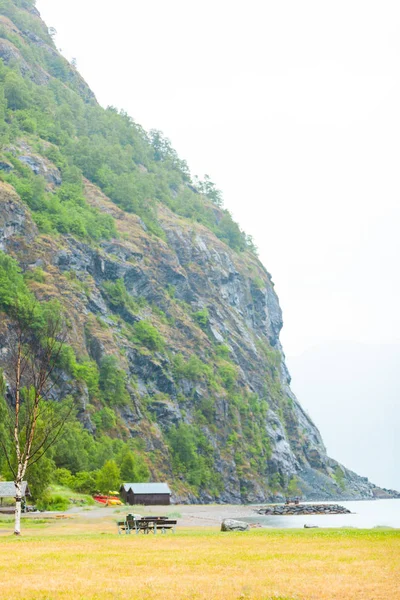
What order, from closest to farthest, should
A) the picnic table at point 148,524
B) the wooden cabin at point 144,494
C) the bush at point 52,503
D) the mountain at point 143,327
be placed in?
the picnic table at point 148,524 → the bush at point 52,503 → the wooden cabin at point 144,494 → the mountain at point 143,327

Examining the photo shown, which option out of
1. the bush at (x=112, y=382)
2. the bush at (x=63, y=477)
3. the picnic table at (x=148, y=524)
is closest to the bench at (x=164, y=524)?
the picnic table at (x=148, y=524)

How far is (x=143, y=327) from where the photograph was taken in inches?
5413

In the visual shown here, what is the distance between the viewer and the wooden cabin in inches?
3639

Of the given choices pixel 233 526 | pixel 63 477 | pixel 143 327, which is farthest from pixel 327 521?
pixel 143 327

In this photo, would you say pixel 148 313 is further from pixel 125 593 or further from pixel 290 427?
pixel 125 593

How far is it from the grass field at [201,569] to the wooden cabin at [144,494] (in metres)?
63.2

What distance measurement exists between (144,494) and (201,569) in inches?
2992

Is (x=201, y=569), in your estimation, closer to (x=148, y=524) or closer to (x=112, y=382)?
(x=148, y=524)

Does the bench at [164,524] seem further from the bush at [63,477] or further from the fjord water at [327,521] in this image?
the bush at [63,477]

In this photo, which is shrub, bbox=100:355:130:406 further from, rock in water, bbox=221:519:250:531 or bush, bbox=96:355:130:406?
rock in water, bbox=221:519:250:531

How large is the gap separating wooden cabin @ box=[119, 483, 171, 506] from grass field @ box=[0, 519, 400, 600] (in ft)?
207

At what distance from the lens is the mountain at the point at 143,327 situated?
117562 mm

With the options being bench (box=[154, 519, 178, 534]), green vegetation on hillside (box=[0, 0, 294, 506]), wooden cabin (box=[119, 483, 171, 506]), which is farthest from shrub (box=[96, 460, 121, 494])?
bench (box=[154, 519, 178, 534])

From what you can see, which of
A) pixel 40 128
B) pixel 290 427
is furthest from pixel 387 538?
pixel 40 128
